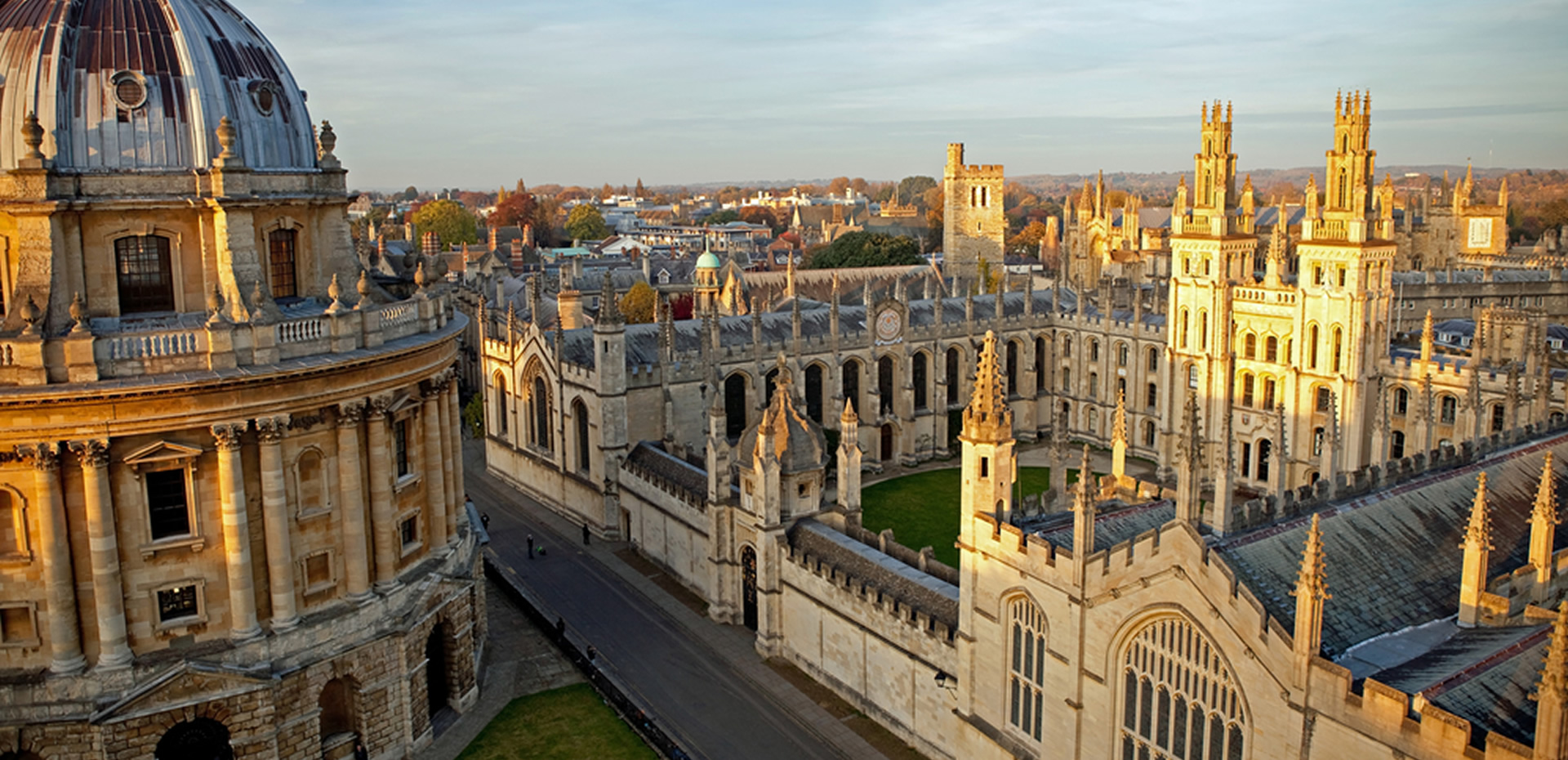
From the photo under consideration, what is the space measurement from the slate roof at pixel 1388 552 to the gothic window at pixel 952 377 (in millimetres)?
35365

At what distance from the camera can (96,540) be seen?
24.2 meters

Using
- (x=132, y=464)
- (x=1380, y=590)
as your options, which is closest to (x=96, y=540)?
(x=132, y=464)

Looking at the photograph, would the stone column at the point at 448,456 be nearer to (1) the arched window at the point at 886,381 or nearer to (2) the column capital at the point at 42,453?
(2) the column capital at the point at 42,453

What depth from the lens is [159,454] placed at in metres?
24.6

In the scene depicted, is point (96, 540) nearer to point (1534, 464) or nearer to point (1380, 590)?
point (1380, 590)

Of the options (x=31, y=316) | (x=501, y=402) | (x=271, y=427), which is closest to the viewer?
(x=31, y=316)

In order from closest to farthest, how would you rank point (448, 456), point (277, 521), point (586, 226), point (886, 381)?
point (277, 521) → point (448, 456) → point (886, 381) → point (586, 226)

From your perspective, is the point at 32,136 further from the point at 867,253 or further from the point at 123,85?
the point at 867,253

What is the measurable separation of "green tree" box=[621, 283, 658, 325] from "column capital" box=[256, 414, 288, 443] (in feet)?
182

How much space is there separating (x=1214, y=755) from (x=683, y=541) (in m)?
23.5

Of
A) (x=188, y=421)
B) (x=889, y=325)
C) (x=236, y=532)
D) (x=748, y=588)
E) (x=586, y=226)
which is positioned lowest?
(x=748, y=588)

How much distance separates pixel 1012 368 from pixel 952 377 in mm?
4498

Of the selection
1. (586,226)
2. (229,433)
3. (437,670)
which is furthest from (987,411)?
(586,226)

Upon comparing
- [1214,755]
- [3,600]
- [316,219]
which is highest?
[316,219]
